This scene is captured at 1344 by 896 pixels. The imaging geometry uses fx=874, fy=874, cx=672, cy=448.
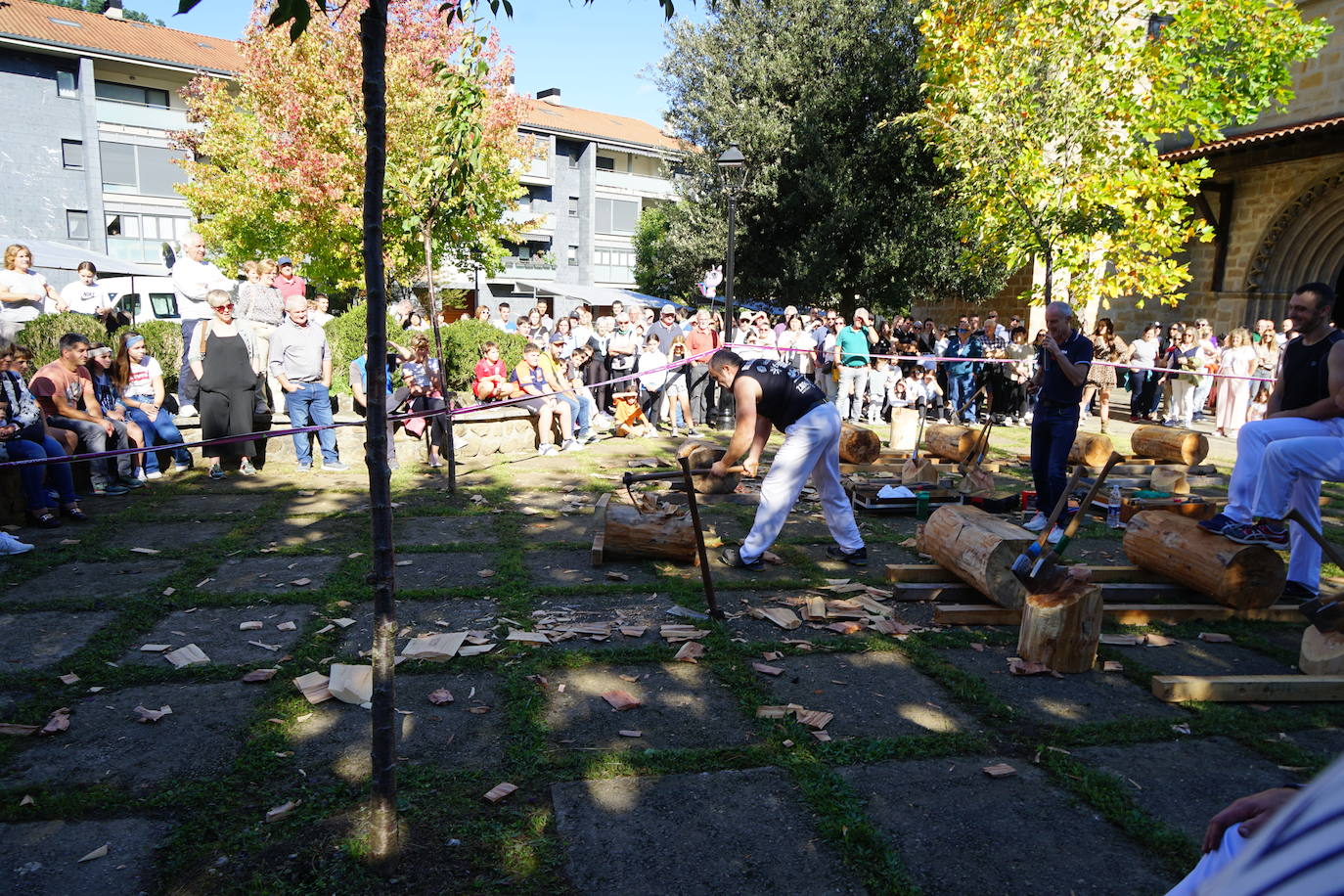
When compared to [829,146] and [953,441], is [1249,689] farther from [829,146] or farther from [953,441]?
A: [829,146]

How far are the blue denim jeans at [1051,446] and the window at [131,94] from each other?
128 ft

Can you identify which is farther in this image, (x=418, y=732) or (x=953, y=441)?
(x=953, y=441)

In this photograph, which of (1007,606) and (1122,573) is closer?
(1007,606)

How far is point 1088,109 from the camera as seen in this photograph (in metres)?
13.0

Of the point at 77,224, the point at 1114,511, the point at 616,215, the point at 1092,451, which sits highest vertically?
the point at 616,215

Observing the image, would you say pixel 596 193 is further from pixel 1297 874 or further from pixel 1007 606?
pixel 1297 874

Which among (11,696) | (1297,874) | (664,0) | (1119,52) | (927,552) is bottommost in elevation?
(11,696)

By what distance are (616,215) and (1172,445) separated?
4170cm

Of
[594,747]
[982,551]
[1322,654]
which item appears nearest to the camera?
[594,747]

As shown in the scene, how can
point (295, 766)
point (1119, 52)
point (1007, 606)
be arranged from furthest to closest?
point (1119, 52), point (1007, 606), point (295, 766)

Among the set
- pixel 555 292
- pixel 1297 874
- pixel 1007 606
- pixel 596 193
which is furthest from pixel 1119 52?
pixel 596 193

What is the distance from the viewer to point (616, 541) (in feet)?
22.1

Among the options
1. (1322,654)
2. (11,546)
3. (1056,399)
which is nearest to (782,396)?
(1056,399)

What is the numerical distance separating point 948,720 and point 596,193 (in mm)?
47165
